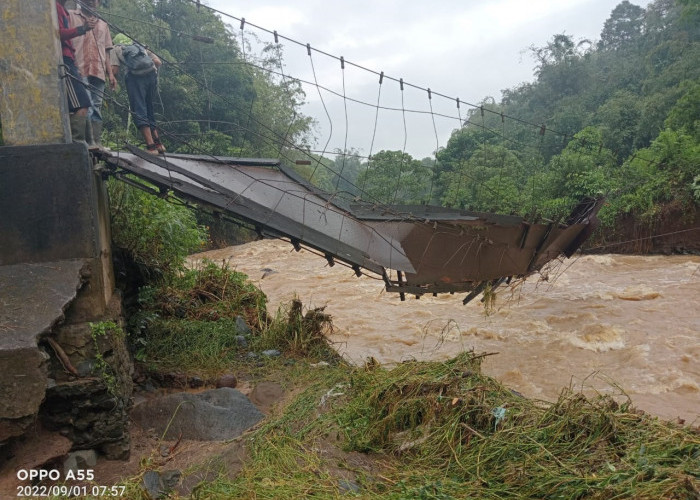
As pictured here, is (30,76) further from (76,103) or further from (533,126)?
(533,126)

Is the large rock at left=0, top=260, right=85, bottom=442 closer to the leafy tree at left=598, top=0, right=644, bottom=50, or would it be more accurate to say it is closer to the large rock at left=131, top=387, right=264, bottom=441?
the large rock at left=131, top=387, right=264, bottom=441

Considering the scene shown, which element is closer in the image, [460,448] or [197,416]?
[460,448]

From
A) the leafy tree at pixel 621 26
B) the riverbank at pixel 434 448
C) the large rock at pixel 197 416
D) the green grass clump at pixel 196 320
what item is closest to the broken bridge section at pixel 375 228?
the riverbank at pixel 434 448

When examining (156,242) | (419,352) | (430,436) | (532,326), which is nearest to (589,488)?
(430,436)

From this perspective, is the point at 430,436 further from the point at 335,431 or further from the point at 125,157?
the point at 125,157

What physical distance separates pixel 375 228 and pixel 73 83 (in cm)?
304

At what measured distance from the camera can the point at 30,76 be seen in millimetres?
3959

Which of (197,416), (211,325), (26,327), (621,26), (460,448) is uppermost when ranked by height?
(621,26)

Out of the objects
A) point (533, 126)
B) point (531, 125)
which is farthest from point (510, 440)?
point (533, 126)

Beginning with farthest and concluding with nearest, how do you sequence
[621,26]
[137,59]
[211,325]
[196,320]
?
[621,26]
[196,320]
[211,325]
[137,59]

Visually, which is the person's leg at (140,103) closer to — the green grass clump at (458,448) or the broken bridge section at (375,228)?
the broken bridge section at (375,228)

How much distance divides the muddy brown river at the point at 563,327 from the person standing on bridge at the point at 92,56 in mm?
3637

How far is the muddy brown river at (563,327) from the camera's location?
730 centimetres

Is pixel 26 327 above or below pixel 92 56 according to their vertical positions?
below
